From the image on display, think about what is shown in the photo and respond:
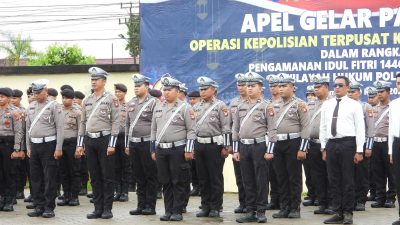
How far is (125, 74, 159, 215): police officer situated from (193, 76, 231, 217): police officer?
2.49 feet

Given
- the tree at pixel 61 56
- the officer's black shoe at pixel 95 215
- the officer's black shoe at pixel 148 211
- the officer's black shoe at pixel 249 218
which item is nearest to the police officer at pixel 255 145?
the officer's black shoe at pixel 249 218

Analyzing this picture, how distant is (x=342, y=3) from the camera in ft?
50.4

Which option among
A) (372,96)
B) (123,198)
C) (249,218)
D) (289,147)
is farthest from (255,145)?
(123,198)

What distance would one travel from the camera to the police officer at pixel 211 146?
12.1m

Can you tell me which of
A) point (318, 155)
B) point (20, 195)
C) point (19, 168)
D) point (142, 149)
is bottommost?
point (20, 195)

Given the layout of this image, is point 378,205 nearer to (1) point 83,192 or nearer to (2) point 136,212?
(2) point 136,212

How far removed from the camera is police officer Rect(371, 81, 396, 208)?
13.7m

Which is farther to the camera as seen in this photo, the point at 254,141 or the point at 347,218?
the point at 254,141

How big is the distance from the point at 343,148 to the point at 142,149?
125 inches

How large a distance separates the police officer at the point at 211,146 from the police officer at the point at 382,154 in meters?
3.06

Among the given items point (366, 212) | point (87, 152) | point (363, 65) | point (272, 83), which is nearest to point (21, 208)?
point (87, 152)

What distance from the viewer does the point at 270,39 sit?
1584 cm

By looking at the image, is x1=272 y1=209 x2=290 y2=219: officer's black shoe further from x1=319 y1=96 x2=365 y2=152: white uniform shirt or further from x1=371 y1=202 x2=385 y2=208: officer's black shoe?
x1=371 y1=202 x2=385 y2=208: officer's black shoe

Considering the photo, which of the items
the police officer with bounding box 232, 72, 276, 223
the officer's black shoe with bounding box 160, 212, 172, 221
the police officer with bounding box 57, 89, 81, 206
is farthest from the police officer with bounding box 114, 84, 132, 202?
the police officer with bounding box 232, 72, 276, 223
